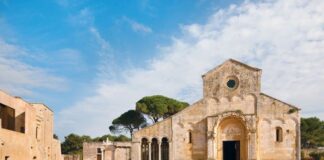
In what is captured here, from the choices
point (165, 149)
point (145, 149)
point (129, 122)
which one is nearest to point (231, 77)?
point (165, 149)

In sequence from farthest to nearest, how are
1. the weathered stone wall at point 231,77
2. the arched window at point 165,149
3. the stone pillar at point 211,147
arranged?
the arched window at point 165,149 → the weathered stone wall at point 231,77 → the stone pillar at point 211,147

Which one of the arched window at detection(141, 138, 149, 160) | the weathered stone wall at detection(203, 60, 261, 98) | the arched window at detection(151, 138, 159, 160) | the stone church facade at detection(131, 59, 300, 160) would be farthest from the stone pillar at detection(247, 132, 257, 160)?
the arched window at detection(141, 138, 149, 160)

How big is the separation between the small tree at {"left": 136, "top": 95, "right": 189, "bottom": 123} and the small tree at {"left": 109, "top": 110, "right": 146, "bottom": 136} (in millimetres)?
3698

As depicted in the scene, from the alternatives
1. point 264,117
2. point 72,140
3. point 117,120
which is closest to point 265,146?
point 264,117

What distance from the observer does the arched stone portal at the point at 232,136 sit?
33812 mm

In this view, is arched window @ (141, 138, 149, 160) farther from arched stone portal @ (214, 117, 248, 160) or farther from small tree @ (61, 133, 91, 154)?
small tree @ (61, 133, 91, 154)

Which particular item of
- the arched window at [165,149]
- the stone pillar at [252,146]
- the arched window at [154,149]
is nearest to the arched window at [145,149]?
the arched window at [154,149]

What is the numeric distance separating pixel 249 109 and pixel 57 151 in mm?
20696

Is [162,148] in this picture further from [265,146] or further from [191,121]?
[265,146]

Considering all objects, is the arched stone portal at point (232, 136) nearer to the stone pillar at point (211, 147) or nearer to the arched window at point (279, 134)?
the stone pillar at point (211, 147)

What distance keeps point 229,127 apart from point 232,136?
2.75 ft

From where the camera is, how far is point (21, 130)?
27.2m

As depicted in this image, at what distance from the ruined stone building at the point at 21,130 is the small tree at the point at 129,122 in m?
28.6

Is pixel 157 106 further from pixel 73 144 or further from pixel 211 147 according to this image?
pixel 73 144
